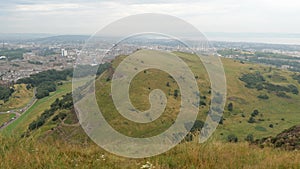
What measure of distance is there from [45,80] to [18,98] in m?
28.0

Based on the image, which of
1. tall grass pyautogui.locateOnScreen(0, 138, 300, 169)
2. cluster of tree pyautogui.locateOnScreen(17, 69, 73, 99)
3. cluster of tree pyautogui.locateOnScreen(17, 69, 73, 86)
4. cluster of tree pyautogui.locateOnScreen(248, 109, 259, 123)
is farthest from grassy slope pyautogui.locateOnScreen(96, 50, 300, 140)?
tall grass pyautogui.locateOnScreen(0, 138, 300, 169)

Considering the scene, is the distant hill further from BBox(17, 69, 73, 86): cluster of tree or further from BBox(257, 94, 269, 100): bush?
BBox(17, 69, 73, 86): cluster of tree

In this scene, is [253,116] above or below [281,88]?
below

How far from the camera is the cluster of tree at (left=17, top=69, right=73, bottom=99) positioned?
115375 millimetres

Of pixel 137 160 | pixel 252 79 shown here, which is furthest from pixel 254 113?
pixel 137 160

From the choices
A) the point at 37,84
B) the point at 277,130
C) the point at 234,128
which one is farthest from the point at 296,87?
the point at 37,84

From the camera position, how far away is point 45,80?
135500 millimetres

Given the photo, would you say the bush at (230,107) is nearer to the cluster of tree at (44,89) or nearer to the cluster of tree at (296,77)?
the cluster of tree at (296,77)

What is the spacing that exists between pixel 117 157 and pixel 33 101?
111 metres

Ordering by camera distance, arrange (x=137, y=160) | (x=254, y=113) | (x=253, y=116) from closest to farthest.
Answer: (x=137, y=160) < (x=253, y=116) < (x=254, y=113)

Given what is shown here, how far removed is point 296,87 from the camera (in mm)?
119750

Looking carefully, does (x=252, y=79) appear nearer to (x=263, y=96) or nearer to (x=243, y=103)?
(x=263, y=96)

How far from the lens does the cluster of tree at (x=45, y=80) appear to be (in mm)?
115375

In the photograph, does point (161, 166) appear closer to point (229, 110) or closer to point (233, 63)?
point (229, 110)
